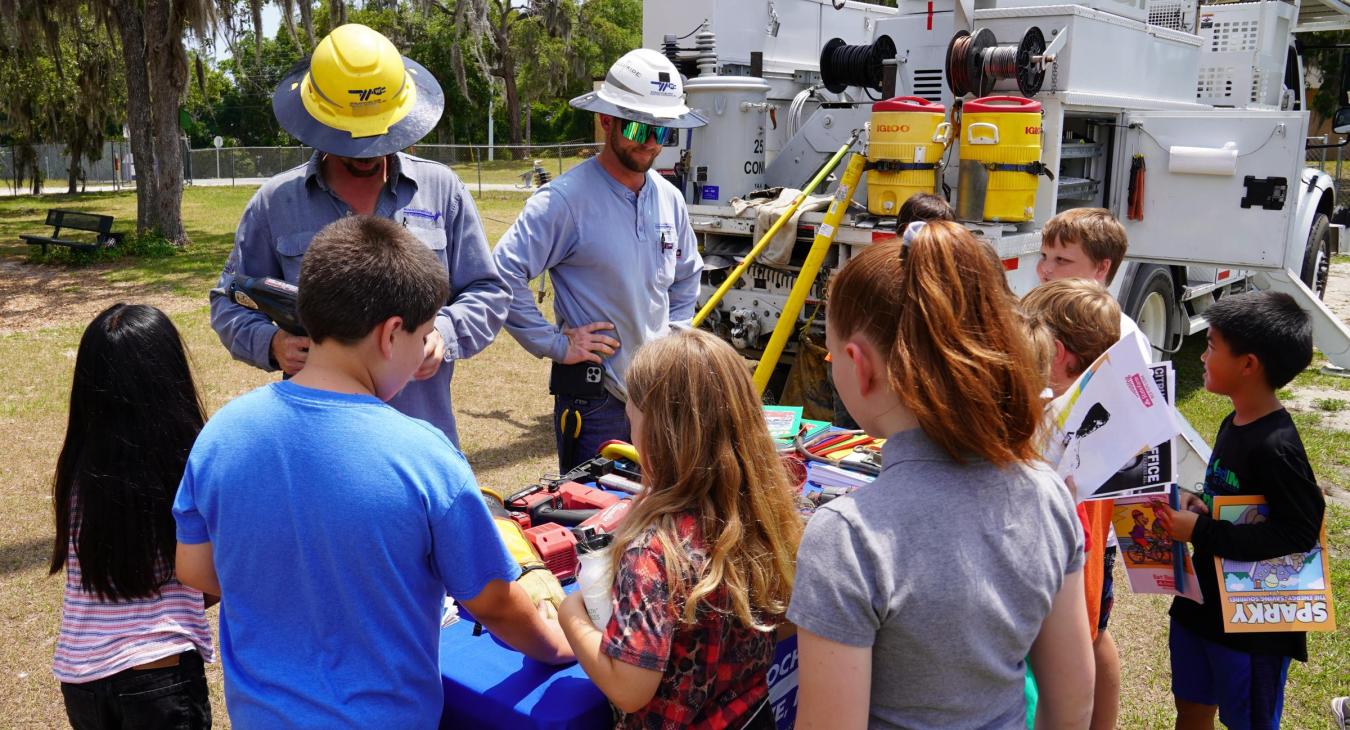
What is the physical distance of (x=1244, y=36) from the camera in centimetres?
870

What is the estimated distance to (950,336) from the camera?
159cm

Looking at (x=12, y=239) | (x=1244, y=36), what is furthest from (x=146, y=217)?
(x=1244, y=36)

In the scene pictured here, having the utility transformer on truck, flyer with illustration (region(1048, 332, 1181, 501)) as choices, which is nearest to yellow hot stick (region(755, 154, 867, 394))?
the utility transformer on truck

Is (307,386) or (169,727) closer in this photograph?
(307,386)

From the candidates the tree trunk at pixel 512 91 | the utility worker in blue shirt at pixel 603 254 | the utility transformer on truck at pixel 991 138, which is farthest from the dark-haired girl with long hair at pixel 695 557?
the tree trunk at pixel 512 91

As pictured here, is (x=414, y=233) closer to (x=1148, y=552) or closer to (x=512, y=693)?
(x=512, y=693)

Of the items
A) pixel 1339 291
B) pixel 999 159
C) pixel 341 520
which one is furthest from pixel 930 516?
pixel 1339 291

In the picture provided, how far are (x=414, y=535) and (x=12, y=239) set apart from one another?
21496mm

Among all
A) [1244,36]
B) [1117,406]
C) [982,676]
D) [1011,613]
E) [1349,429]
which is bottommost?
[1349,429]

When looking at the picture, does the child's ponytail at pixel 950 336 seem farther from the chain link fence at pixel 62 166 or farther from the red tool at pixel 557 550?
the chain link fence at pixel 62 166

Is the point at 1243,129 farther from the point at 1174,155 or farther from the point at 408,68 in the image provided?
the point at 408,68

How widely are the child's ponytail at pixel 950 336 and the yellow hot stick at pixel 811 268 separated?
4061 millimetres

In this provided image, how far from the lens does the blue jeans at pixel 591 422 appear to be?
3904 mm

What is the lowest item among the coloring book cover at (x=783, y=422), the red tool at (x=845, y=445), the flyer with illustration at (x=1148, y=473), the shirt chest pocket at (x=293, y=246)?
the red tool at (x=845, y=445)
